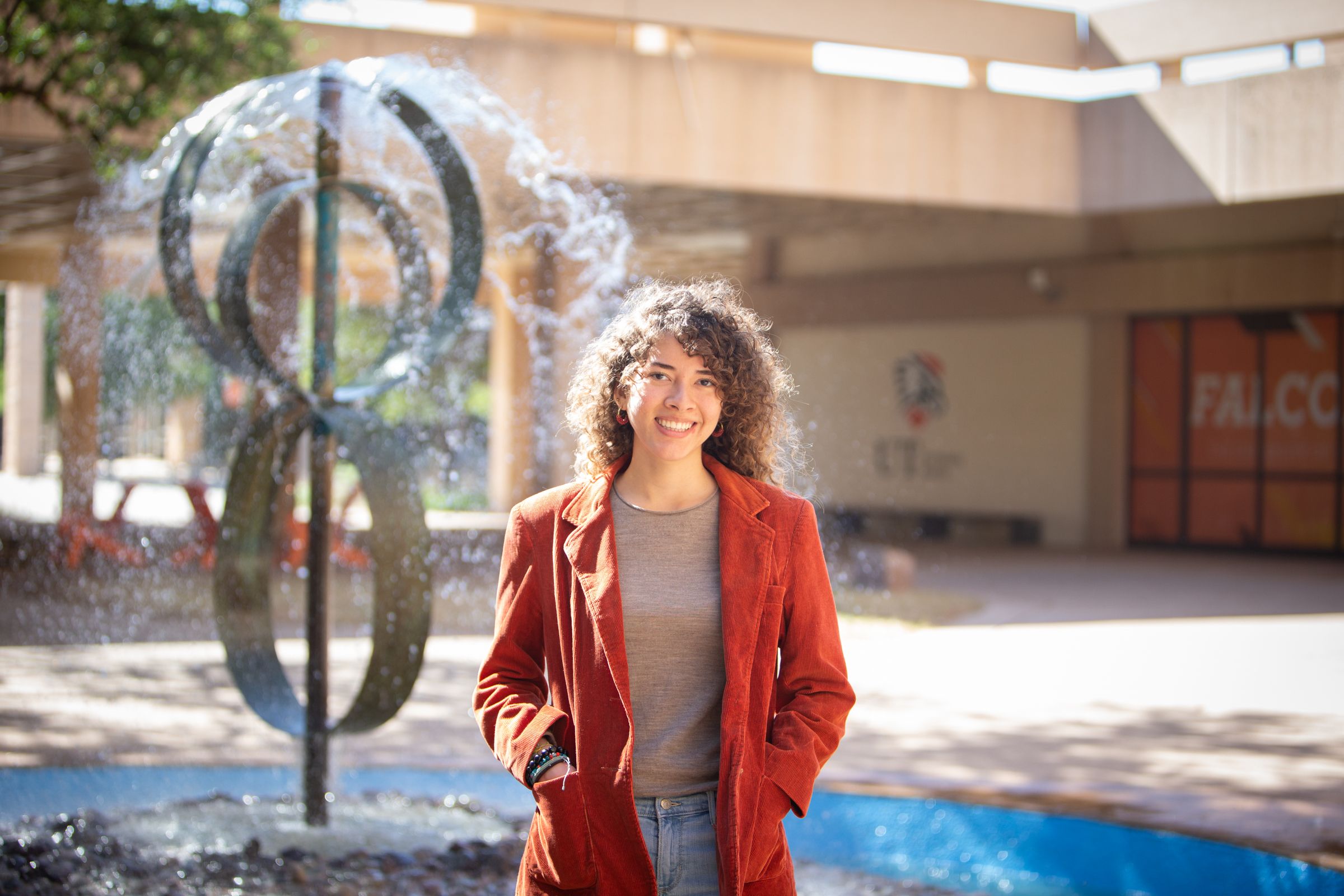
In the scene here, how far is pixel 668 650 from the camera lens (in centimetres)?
211

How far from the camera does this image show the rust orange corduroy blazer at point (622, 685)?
203cm

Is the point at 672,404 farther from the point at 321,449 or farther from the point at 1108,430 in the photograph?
the point at 1108,430

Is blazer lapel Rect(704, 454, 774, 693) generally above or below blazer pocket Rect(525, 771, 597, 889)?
above

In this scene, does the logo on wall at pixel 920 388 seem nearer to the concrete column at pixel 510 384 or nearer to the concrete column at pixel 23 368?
the concrete column at pixel 510 384

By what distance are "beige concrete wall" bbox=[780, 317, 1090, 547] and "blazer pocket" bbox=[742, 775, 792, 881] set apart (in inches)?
577

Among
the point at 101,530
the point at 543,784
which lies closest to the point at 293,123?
the point at 543,784

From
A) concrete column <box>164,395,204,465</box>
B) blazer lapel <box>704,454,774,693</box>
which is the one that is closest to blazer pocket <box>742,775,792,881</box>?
blazer lapel <box>704,454,774,693</box>

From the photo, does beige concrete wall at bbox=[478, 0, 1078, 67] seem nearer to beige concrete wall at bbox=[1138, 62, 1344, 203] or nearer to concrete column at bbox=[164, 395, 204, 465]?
beige concrete wall at bbox=[1138, 62, 1344, 203]

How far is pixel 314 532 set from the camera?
14.7 ft

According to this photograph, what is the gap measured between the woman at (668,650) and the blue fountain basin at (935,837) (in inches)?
100

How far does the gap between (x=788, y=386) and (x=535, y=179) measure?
7.61m

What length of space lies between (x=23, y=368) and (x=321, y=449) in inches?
1297

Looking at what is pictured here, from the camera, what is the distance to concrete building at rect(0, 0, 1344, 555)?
1193 centimetres

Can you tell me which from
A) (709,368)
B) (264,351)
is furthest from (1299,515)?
(709,368)
